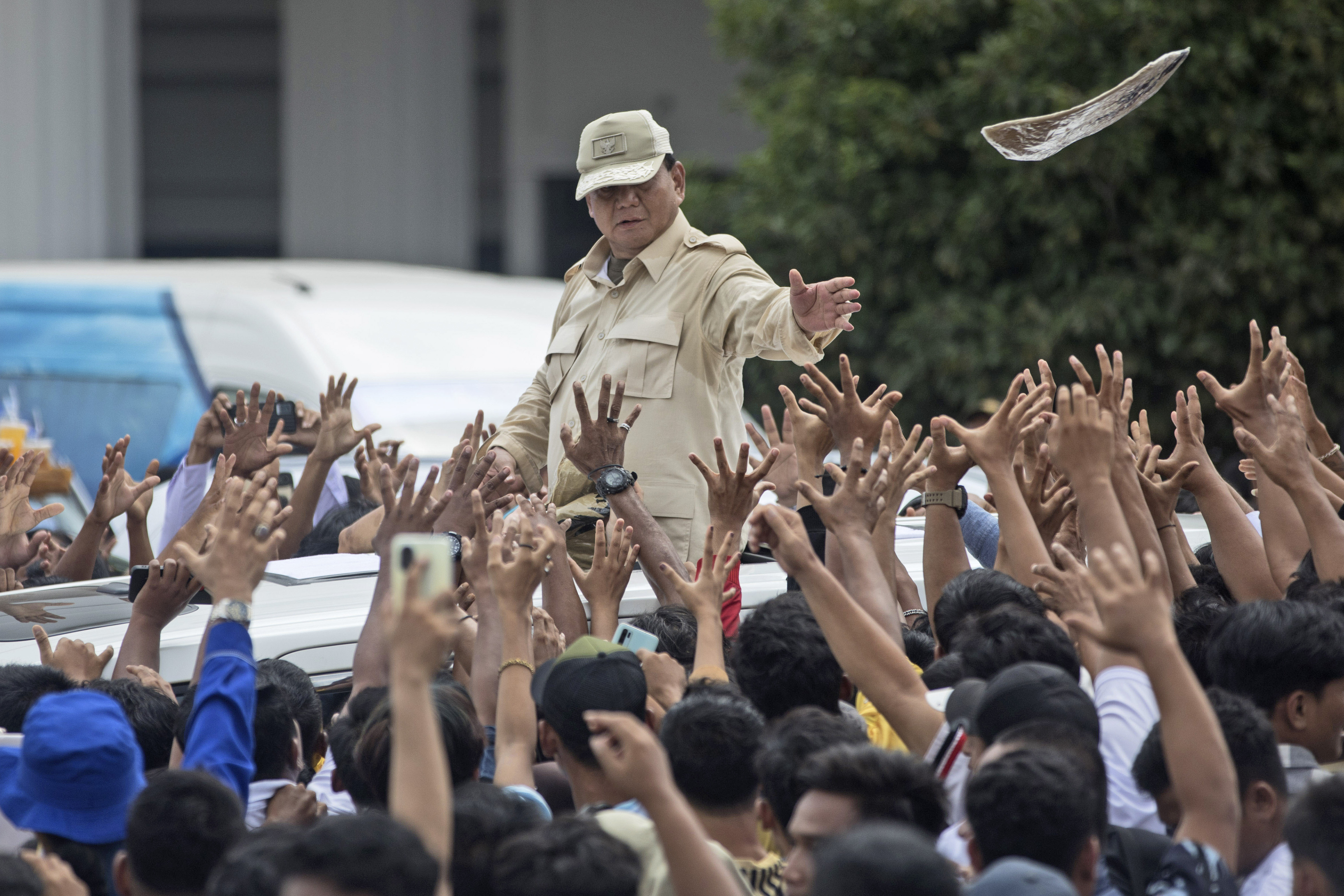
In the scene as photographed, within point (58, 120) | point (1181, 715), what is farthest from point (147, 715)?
point (58, 120)

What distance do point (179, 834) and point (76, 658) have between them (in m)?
Result: 1.27

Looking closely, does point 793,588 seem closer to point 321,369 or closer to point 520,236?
point 321,369

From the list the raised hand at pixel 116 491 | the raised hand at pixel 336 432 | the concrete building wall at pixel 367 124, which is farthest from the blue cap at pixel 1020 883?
the concrete building wall at pixel 367 124

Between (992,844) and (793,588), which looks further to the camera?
(793,588)

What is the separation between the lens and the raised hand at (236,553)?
2.65 meters

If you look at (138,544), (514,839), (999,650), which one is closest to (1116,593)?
(999,650)

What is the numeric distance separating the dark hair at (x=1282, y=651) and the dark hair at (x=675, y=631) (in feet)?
3.56

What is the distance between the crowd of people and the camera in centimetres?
203

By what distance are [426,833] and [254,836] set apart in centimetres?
27

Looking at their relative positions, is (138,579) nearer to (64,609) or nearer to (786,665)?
(64,609)

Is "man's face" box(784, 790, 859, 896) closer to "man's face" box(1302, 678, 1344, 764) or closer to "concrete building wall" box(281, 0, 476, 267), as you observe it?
"man's face" box(1302, 678, 1344, 764)

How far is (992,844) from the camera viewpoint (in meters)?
2.09

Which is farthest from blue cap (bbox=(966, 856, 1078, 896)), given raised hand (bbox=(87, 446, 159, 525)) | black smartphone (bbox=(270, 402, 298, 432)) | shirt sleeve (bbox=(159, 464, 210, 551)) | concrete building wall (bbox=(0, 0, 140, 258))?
concrete building wall (bbox=(0, 0, 140, 258))

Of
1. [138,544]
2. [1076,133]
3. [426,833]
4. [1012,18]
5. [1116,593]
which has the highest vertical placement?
[1012,18]
